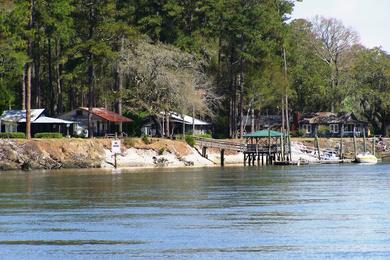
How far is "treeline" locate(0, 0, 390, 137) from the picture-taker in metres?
94.7

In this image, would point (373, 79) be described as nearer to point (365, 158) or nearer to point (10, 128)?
point (365, 158)

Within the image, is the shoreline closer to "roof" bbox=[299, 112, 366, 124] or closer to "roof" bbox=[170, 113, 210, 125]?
"roof" bbox=[170, 113, 210, 125]

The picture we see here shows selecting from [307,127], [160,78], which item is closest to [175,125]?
[160,78]

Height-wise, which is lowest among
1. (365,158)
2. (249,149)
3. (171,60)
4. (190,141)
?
(365,158)

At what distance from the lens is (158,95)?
103 meters

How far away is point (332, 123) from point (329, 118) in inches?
30.7

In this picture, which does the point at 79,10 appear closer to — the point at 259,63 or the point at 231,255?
the point at 259,63

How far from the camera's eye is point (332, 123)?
132500 millimetres

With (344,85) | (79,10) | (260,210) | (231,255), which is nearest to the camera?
(231,255)

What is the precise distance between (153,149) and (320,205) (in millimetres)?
46992

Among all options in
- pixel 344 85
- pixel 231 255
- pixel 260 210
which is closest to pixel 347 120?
pixel 344 85

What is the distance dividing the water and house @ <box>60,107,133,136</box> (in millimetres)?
35516

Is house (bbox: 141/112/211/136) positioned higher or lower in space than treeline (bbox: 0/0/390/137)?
lower

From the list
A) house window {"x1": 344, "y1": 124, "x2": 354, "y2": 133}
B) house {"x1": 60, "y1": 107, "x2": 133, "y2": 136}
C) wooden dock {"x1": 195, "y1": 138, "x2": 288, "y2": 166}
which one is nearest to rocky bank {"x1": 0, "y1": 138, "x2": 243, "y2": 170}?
wooden dock {"x1": 195, "y1": 138, "x2": 288, "y2": 166}
